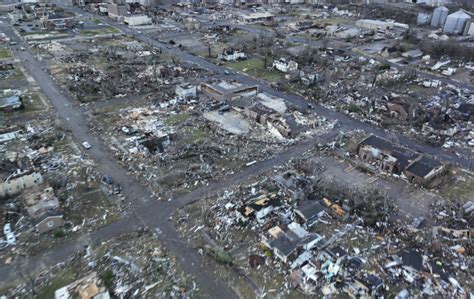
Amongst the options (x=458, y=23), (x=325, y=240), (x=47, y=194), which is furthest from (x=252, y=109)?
(x=458, y=23)

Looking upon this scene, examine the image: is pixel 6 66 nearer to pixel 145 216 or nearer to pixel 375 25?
pixel 145 216

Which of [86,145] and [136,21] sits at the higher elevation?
[136,21]

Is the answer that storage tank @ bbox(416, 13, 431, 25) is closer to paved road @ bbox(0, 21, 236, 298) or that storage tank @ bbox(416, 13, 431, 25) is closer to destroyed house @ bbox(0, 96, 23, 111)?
paved road @ bbox(0, 21, 236, 298)

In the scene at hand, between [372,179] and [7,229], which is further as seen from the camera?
[372,179]

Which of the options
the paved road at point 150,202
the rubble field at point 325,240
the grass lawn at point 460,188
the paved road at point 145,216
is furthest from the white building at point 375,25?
the rubble field at point 325,240

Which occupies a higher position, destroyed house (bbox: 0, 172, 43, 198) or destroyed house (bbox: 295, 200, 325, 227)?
destroyed house (bbox: 0, 172, 43, 198)

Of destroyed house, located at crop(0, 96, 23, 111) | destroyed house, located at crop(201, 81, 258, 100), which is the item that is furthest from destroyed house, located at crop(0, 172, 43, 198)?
destroyed house, located at crop(201, 81, 258, 100)

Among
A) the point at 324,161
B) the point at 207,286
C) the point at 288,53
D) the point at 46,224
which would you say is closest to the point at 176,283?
the point at 207,286
